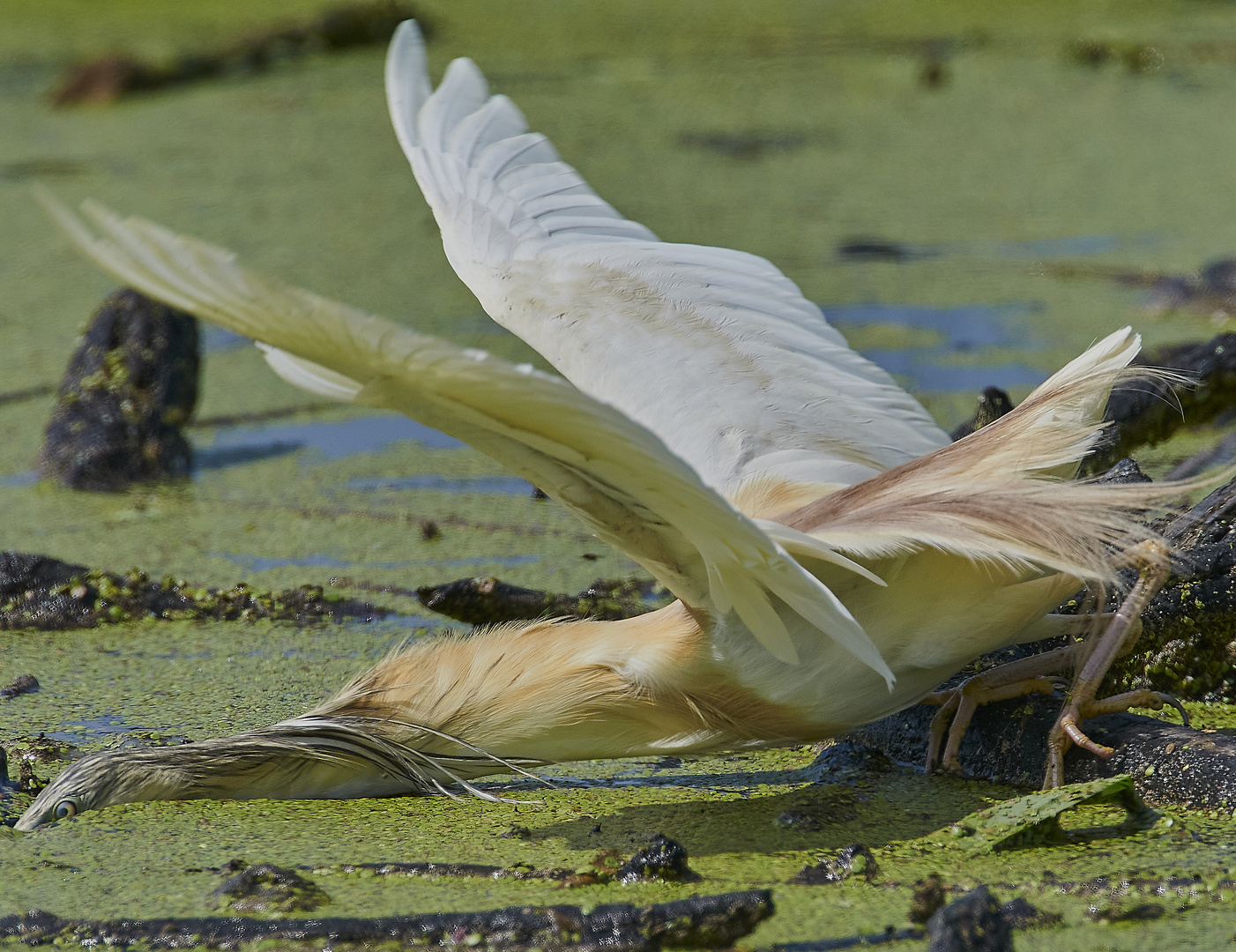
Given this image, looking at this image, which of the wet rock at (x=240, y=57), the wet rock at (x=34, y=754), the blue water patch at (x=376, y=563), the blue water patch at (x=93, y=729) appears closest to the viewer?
the wet rock at (x=34, y=754)

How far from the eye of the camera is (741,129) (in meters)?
7.45

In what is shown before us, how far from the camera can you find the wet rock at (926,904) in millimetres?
1747

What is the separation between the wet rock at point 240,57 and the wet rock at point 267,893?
7.19 meters

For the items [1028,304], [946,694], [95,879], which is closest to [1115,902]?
[946,694]

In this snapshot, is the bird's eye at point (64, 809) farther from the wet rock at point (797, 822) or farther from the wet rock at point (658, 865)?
the wet rock at point (797, 822)

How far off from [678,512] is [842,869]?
52cm

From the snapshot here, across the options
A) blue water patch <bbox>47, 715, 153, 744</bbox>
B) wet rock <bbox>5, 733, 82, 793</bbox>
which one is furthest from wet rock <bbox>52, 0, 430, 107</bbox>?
wet rock <bbox>5, 733, 82, 793</bbox>

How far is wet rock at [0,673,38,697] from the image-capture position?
263cm

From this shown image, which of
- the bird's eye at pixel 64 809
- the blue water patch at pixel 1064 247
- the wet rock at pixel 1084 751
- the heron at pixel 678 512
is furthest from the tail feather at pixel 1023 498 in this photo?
the blue water patch at pixel 1064 247

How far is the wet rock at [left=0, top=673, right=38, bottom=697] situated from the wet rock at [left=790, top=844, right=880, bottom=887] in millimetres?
1499

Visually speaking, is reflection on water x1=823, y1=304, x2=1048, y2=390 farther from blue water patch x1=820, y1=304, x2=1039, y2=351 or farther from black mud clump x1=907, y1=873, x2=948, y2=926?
black mud clump x1=907, y1=873, x2=948, y2=926

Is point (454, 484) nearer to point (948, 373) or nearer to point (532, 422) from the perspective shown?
point (948, 373)

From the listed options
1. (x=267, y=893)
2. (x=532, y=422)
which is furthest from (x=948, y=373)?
(x=267, y=893)

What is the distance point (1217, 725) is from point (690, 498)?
112 cm
